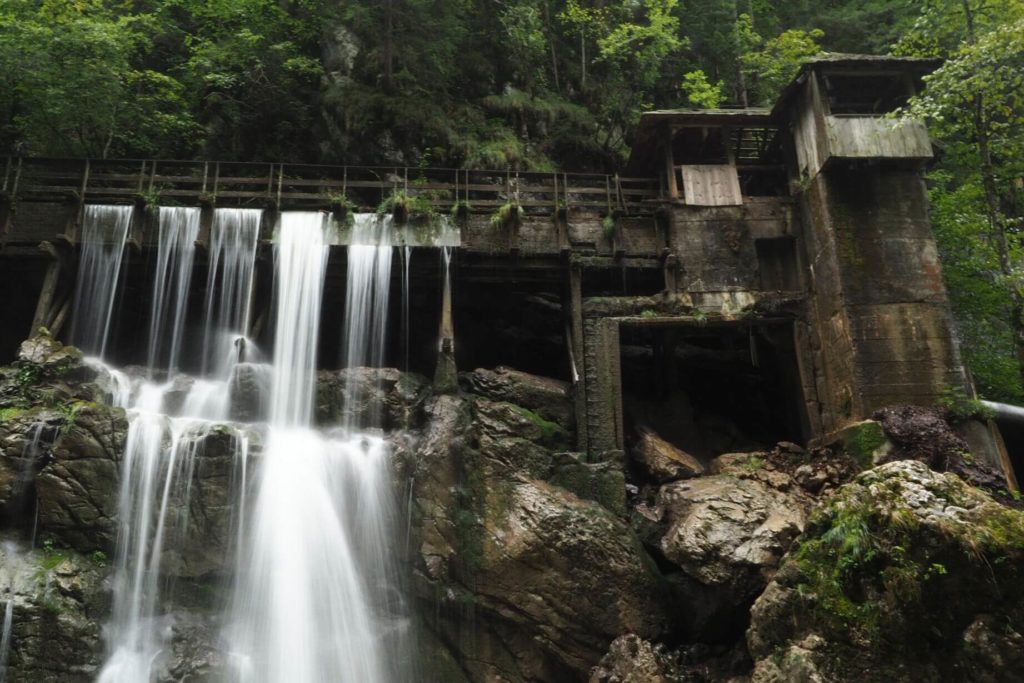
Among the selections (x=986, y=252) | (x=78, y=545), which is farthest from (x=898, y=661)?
(x=986, y=252)

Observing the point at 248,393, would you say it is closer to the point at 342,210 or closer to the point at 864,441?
the point at 342,210

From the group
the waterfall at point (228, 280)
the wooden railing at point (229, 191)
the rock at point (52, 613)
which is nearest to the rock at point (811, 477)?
the wooden railing at point (229, 191)

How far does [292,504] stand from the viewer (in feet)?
43.3

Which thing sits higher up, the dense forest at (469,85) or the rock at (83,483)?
the dense forest at (469,85)

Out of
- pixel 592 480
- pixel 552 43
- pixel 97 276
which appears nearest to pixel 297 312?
pixel 97 276

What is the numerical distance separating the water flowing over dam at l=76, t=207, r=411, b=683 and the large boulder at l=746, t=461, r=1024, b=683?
274 inches

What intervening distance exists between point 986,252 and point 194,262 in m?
20.1

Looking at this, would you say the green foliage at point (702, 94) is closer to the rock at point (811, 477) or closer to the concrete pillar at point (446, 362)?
the concrete pillar at point (446, 362)

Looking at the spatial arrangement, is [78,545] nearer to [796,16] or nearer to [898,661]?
[898,661]

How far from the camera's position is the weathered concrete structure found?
15.1m

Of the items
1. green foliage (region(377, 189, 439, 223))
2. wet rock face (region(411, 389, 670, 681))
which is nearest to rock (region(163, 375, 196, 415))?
wet rock face (region(411, 389, 670, 681))

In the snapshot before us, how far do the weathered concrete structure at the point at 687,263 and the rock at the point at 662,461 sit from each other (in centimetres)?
62

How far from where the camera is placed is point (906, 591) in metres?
7.64

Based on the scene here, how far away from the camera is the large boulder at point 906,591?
735 cm
